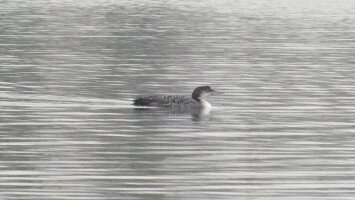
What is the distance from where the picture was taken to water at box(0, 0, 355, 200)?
21.8 metres

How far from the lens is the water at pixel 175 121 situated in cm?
2180

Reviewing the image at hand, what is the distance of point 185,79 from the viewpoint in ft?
148

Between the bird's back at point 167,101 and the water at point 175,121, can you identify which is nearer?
the water at point 175,121

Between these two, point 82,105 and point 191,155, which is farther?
point 82,105

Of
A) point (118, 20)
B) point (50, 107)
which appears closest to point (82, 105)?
point (50, 107)

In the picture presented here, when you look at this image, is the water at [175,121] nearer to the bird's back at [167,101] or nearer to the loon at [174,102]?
the loon at [174,102]

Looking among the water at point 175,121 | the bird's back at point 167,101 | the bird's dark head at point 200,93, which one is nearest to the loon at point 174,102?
the bird's back at point 167,101

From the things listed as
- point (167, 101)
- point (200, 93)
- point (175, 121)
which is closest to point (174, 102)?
point (167, 101)

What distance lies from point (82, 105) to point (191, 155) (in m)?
9.87

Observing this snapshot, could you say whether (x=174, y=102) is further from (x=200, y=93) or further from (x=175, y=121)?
(x=175, y=121)

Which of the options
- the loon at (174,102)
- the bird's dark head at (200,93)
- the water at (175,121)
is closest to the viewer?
the water at (175,121)

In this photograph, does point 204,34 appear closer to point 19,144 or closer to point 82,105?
point 82,105

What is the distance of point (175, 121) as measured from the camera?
31.9 m

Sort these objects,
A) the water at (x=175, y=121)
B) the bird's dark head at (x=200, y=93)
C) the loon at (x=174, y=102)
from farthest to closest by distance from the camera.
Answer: the bird's dark head at (x=200, y=93), the loon at (x=174, y=102), the water at (x=175, y=121)
